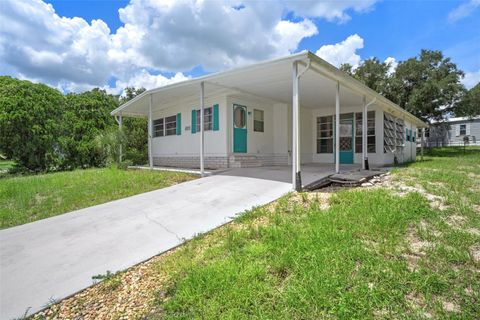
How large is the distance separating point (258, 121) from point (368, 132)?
465 centimetres

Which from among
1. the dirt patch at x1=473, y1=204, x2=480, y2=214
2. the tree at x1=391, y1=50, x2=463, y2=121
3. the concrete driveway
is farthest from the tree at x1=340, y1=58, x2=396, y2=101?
the dirt patch at x1=473, y1=204, x2=480, y2=214

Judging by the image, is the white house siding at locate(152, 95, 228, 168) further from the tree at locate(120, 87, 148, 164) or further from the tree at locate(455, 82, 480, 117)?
→ the tree at locate(455, 82, 480, 117)

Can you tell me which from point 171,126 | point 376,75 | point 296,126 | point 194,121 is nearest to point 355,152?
point 296,126

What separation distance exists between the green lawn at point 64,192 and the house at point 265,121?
184 cm

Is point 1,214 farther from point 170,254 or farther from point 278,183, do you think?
point 278,183

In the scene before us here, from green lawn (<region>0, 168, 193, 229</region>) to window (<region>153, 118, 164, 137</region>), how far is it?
4852mm

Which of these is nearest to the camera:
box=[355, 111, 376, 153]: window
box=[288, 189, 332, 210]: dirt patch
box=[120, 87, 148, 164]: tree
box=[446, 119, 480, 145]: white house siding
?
box=[288, 189, 332, 210]: dirt patch

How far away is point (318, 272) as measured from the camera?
2432 mm

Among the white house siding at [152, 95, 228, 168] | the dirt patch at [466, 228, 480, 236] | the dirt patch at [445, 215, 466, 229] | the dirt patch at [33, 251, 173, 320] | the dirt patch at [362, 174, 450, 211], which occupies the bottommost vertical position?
the dirt patch at [33, 251, 173, 320]

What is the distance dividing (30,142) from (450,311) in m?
14.9

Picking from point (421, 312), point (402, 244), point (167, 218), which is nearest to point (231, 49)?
point (167, 218)

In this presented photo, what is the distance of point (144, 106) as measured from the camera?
1162 centimetres

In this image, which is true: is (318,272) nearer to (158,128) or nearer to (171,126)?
(171,126)

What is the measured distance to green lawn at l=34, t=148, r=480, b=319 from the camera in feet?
6.70
